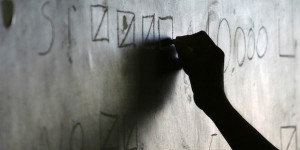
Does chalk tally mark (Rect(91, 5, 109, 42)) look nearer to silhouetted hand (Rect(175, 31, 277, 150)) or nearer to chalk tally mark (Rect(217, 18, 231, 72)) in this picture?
silhouetted hand (Rect(175, 31, 277, 150))

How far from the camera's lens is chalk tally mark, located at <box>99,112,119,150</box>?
2.93 ft

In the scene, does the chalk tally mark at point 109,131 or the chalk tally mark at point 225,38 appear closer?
the chalk tally mark at point 109,131

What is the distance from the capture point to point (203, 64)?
995 millimetres

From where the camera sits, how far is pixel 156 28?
101cm

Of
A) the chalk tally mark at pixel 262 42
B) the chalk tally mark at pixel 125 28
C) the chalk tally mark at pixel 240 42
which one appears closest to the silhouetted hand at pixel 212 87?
the chalk tally mark at pixel 125 28

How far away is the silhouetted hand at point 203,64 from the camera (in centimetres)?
100

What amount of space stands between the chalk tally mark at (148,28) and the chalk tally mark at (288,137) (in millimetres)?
618

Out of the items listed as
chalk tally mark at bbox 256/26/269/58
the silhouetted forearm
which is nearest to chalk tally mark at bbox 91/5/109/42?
the silhouetted forearm

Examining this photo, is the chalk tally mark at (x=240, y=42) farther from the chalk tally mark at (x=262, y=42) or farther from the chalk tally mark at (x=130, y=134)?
the chalk tally mark at (x=130, y=134)

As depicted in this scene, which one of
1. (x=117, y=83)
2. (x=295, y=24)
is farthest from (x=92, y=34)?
(x=295, y=24)

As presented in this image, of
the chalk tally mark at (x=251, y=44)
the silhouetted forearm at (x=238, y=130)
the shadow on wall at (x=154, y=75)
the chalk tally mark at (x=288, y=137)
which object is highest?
the chalk tally mark at (x=251, y=44)

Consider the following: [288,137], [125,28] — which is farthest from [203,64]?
[288,137]

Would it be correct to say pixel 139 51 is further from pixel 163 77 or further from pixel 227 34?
pixel 227 34

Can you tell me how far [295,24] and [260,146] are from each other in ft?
2.18
